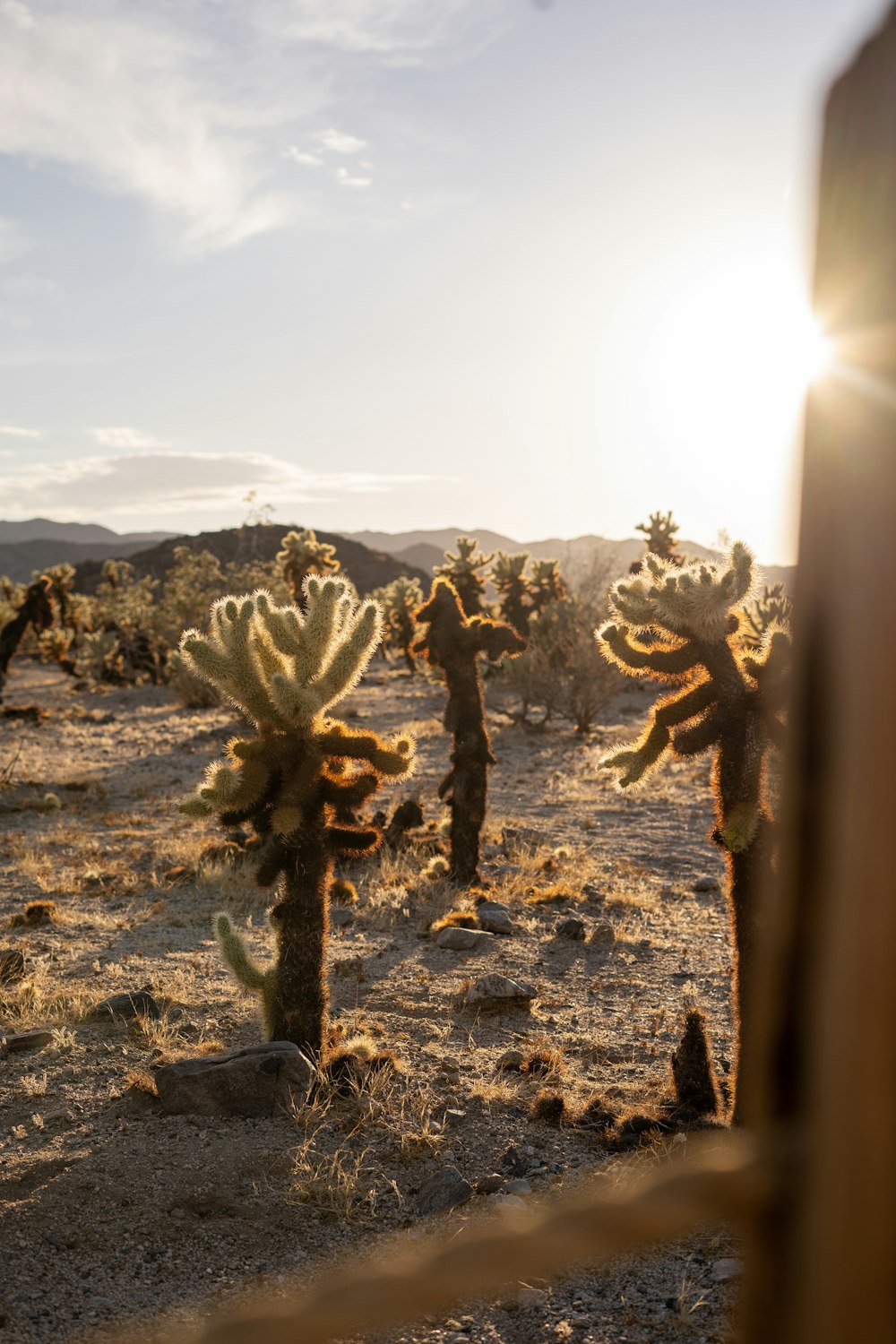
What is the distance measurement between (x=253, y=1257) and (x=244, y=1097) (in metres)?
1.31

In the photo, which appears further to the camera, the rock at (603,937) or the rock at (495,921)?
the rock at (495,921)

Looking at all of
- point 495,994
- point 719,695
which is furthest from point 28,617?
point 719,695

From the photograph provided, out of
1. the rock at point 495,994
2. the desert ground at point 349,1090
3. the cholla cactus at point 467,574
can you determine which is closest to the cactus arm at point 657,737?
the desert ground at point 349,1090

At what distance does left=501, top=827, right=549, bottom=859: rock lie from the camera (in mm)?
12364

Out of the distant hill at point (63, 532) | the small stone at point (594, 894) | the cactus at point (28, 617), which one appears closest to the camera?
the small stone at point (594, 894)

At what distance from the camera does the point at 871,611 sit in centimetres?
88

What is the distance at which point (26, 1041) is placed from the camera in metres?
6.18

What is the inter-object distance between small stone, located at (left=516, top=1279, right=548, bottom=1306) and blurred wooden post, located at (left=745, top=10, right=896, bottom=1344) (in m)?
3.48

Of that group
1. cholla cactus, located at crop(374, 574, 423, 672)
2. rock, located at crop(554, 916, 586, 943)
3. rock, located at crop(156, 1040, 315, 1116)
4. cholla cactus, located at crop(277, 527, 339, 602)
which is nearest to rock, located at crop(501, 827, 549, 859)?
rock, located at crop(554, 916, 586, 943)

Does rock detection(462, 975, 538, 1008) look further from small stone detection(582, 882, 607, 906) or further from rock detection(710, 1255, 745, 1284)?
rock detection(710, 1255, 745, 1284)

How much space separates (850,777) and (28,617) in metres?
26.6

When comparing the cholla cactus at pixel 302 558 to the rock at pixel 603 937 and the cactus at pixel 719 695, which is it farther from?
the cactus at pixel 719 695

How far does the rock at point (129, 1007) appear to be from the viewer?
22.0 feet

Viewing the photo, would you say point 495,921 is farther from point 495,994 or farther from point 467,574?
point 467,574
